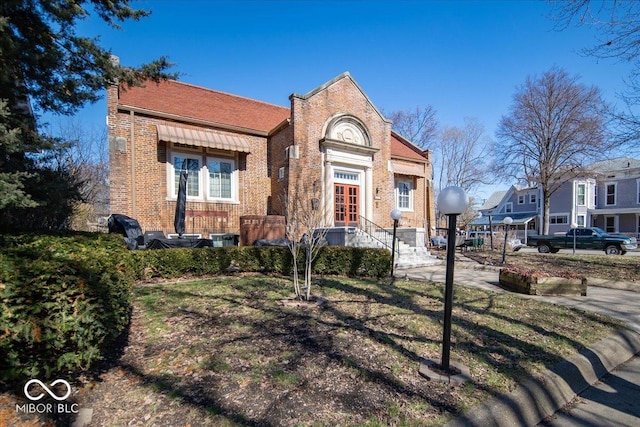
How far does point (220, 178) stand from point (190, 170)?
4.35 feet

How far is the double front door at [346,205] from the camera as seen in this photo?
15.0m

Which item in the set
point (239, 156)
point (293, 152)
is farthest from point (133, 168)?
point (293, 152)


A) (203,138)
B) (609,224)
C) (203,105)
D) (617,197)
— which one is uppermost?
(203,105)

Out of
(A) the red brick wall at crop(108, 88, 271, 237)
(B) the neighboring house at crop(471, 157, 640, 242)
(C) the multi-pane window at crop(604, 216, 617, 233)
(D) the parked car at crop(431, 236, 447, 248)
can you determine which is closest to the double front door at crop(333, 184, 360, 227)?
(A) the red brick wall at crop(108, 88, 271, 237)

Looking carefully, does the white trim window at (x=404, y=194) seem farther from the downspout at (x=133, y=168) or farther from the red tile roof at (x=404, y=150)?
the downspout at (x=133, y=168)

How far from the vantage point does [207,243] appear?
10.4 metres

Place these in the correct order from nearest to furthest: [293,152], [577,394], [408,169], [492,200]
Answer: [577,394] < [293,152] < [408,169] < [492,200]

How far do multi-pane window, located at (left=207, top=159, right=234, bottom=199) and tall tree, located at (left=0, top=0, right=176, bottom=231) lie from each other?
7358 millimetres

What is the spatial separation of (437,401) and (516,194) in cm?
4605

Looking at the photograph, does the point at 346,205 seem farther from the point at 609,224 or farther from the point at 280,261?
the point at 609,224

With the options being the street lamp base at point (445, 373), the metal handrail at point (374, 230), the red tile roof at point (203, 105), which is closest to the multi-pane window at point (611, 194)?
the metal handrail at point (374, 230)

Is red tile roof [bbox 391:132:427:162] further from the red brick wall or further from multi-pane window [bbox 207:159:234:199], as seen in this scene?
the red brick wall

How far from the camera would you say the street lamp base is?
3141mm

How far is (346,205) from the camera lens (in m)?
15.3
